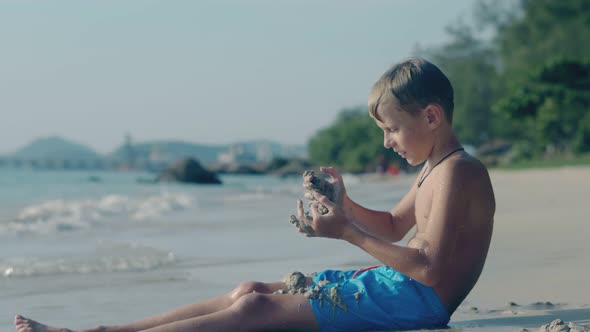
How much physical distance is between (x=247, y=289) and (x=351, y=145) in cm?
8054

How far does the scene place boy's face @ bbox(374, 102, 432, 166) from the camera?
2.88 meters

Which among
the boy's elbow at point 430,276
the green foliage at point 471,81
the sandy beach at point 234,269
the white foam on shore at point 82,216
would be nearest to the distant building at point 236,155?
the green foliage at point 471,81

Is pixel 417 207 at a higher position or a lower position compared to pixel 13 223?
lower

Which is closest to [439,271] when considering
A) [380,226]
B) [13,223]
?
[380,226]

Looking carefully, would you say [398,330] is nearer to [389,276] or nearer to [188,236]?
[389,276]

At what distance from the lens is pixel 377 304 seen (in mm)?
2883

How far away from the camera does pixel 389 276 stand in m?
2.92

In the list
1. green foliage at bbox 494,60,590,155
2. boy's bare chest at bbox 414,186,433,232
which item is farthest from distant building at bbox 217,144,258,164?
boy's bare chest at bbox 414,186,433,232

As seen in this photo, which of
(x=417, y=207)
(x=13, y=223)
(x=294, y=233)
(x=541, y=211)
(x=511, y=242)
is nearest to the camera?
(x=417, y=207)

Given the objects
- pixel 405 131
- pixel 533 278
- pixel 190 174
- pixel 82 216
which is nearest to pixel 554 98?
pixel 190 174

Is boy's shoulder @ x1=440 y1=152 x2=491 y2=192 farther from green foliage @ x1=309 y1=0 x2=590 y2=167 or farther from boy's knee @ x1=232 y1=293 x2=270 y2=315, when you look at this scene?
green foliage @ x1=309 y1=0 x2=590 y2=167

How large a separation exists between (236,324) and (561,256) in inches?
116

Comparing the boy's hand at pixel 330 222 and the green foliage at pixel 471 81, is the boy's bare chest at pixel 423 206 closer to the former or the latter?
the boy's hand at pixel 330 222

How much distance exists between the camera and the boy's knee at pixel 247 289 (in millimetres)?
3068
